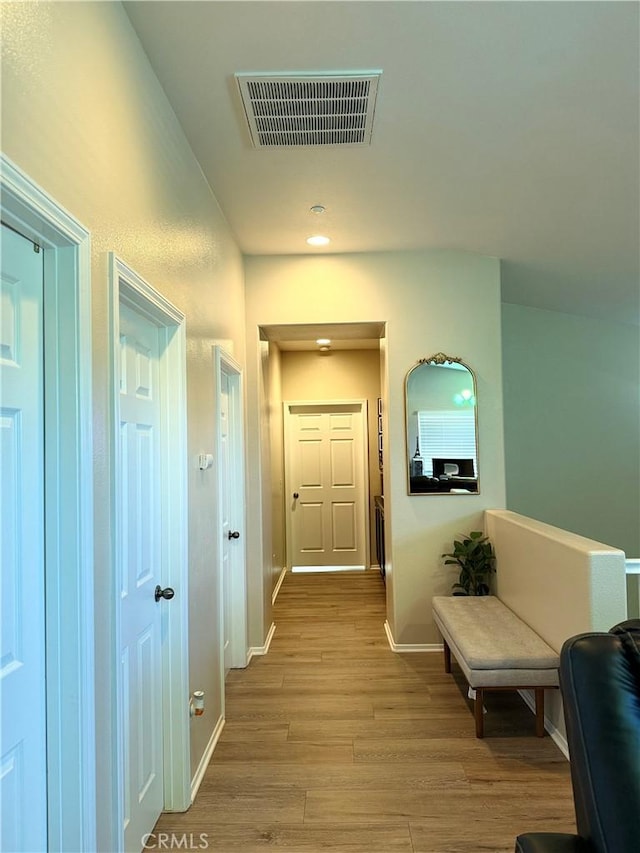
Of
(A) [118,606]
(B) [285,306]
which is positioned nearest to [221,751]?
(A) [118,606]

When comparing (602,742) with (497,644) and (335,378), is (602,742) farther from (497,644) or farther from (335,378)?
(335,378)

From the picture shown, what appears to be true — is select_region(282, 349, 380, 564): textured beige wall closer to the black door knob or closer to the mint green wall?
the mint green wall

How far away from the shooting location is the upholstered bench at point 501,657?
2510 millimetres

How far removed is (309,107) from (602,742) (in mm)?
2272

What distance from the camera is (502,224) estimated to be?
3322mm

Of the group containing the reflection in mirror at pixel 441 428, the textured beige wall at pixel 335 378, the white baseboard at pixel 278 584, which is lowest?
the white baseboard at pixel 278 584

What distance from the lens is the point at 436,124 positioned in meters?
2.29

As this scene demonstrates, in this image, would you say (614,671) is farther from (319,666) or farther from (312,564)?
(312,564)

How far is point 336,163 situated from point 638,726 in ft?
8.19

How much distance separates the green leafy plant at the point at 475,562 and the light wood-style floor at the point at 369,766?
592 millimetres

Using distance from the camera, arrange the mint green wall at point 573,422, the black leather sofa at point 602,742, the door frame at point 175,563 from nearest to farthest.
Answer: the black leather sofa at point 602,742 → the door frame at point 175,563 → the mint green wall at point 573,422

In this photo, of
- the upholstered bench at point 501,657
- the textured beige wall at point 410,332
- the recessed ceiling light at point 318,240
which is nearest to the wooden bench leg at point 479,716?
the upholstered bench at point 501,657

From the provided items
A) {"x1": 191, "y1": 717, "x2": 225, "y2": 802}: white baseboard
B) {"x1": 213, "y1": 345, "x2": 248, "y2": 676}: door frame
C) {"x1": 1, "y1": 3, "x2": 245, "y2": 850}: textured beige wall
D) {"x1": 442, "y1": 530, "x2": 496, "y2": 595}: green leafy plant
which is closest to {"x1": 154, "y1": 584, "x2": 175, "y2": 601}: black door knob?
{"x1": 1, "y1": 3, "x2": 245, "y2": 850}: textured beige wall

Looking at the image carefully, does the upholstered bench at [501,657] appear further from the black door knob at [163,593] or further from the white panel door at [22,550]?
the white panel door at [22,550]
